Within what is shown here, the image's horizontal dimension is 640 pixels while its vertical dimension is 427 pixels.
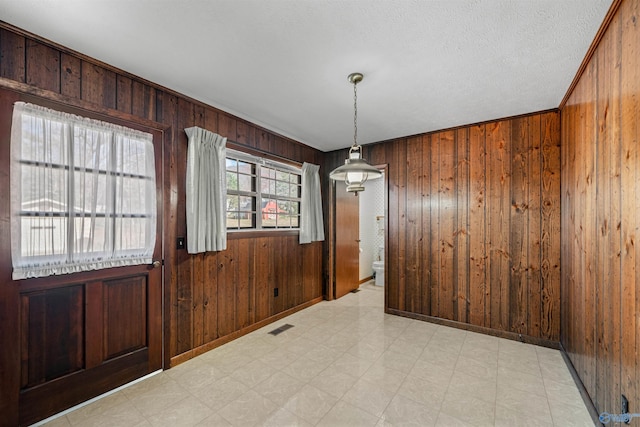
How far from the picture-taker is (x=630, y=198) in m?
1.44

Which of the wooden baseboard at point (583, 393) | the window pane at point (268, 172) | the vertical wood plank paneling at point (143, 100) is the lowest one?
the wooden baseboard at point (583, 393)

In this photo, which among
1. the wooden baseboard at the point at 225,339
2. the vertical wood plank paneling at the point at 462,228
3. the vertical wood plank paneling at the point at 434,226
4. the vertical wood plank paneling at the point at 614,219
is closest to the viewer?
the vertical wood plank paneling at the point at 614,219

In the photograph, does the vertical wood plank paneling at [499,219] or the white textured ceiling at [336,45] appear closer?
the white textured ceiling at [336,45]

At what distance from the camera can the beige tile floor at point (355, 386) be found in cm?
194

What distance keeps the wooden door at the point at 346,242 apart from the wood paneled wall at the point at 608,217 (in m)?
3.06

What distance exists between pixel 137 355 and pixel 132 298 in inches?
19.5

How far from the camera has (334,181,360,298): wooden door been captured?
16.0ft

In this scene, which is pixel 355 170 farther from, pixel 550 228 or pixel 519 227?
pixel 550 228

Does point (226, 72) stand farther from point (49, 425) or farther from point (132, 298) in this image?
point (49, 425)

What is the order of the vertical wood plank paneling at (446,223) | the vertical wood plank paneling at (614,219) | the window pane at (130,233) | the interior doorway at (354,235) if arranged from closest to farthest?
the vertical wood plank paneling at (614,219), the window pane at (130,233), the vertical wood plank paneling at (446,223), the interior doorway at (354,235)

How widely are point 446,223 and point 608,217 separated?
6.56 ft

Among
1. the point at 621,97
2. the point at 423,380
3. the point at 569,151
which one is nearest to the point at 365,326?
the point at 423,380

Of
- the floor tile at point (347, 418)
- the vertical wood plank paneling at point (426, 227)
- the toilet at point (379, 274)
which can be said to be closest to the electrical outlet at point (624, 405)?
the floor tile at point (347, 418)

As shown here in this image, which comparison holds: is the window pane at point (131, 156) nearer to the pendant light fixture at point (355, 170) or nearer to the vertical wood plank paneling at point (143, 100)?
the vertical wood plank paneling at point (143, 100)
